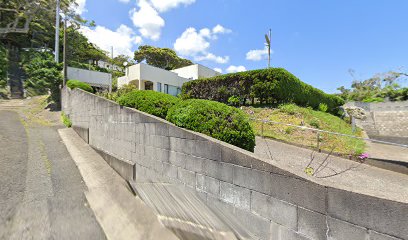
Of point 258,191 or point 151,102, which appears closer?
point 258,191

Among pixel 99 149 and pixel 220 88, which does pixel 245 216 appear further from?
pixel 220 88

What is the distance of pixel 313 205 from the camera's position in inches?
75.0

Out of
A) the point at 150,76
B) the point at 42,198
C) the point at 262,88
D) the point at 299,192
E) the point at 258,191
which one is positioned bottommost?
the point at 42,198

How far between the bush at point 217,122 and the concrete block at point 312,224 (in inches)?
55.7

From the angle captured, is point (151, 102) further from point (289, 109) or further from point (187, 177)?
point (289, 109)

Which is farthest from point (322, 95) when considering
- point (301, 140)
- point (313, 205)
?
point (313, 205)

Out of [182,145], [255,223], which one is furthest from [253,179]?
[182,145]

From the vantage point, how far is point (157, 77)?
20.4 m

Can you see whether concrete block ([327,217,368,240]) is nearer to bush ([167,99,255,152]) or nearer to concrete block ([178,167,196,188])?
bush ([167,99,255,152])

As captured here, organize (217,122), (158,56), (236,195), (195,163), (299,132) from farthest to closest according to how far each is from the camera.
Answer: (158,56), (299,132), (217,122), (195,163), (236,195)

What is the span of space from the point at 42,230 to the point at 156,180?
5.88 ft

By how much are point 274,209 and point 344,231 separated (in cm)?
64

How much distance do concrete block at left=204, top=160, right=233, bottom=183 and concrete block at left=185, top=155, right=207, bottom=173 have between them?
0.09 m

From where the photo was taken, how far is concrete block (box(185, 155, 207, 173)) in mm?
3029
